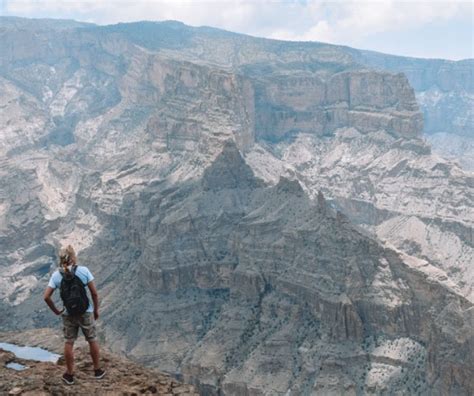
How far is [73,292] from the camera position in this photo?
82.6 feet

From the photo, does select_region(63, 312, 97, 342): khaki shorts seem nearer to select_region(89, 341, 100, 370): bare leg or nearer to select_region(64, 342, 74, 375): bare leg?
select_region(89, 341, 100, 370): bare leg

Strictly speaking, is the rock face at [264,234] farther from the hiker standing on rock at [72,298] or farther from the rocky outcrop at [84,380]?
the hiker standing on rock at [72,298]

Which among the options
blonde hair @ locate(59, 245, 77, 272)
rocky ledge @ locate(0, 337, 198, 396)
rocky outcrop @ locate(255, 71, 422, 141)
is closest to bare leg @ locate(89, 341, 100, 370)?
rocky ledge @ locate(0, 337, 198, 396)

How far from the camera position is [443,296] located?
2842 inches

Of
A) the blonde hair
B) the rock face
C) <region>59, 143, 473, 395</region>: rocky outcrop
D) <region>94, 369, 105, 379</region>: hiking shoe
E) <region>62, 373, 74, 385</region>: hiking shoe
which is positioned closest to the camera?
the blonde hair

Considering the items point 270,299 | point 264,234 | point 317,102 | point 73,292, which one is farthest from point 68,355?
point 317,102

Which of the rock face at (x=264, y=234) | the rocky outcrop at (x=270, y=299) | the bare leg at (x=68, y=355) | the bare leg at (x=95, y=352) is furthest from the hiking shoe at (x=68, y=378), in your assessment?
the rock face at (x=264, y=234)

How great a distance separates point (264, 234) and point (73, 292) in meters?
73.5

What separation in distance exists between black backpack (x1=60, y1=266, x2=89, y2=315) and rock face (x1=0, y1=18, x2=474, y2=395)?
46860 mm

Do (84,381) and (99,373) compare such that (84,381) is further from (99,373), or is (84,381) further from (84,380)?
(99,373)

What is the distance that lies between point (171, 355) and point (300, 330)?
1834 centimetres

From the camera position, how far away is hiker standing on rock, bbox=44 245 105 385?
82.1ft

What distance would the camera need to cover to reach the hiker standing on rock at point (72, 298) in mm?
25031

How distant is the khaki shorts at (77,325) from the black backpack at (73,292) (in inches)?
21.7
